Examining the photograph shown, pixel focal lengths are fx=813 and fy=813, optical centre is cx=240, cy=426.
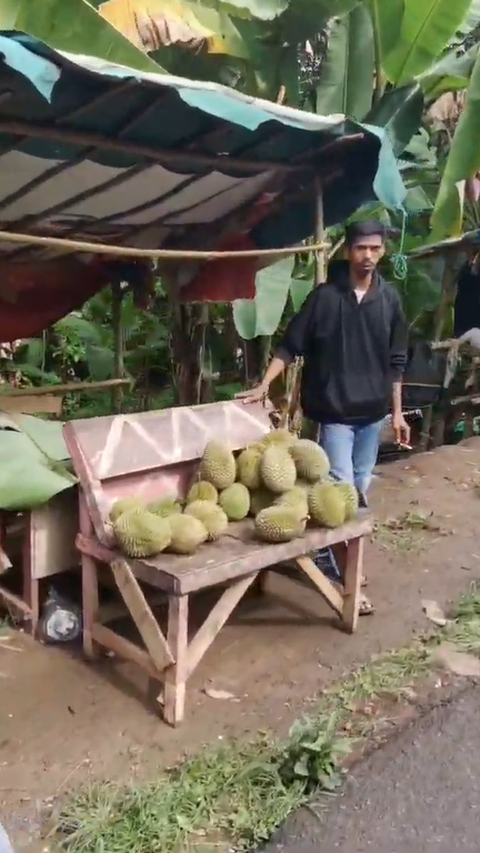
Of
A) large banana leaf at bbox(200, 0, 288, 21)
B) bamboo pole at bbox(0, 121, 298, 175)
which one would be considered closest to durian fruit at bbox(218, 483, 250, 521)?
bamboo pole at bbox(0, 121, 298, 175)

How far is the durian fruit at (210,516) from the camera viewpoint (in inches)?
119

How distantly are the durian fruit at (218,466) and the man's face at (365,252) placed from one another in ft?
3.38

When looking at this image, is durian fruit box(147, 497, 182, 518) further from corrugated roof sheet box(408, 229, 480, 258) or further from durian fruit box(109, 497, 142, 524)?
corrugated roof sheet box(408, 229, 480, 258)

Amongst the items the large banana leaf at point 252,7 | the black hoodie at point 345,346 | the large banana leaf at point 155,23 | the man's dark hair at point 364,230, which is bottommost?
the black hoodie at point 345,346

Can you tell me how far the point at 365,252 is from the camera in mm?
3490

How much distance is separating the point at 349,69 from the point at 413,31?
2.15ft

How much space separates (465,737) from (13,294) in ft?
11.6

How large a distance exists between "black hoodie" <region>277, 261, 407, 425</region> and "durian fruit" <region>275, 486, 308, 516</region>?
0.58 metres

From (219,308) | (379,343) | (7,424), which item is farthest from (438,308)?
(7,424)

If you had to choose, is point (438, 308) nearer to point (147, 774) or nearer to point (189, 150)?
point (189, 150)

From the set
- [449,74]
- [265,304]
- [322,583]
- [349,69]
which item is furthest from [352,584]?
[449,74]

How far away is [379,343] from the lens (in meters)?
3.69

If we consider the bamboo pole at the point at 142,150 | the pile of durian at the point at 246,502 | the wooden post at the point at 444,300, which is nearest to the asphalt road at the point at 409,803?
the pile of durian at the point at 246,502

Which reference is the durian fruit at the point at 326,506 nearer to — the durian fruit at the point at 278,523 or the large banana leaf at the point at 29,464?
the durian fruit at the point at 278,523
